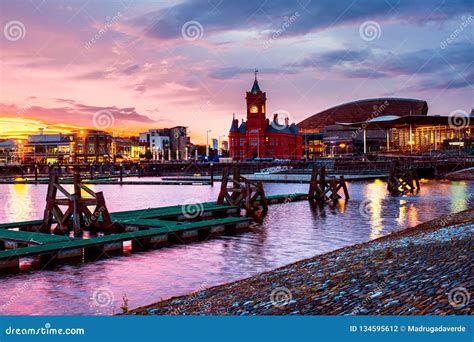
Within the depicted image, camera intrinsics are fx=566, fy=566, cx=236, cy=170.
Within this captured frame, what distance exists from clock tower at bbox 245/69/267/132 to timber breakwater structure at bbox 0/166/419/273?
405 ft

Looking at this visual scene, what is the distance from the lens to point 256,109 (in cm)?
16875

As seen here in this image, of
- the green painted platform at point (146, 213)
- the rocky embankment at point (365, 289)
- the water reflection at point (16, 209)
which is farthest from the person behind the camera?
the water reflection at point (16, 209)

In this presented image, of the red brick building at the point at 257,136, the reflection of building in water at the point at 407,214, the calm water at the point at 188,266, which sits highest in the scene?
the red brick building at the point at 257,136

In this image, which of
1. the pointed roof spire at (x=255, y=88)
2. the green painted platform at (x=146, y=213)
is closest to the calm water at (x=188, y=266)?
the green painted platform at (x=146, y=213)

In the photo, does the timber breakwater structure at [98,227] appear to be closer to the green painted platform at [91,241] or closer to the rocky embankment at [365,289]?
the green painted platform at [91,241]

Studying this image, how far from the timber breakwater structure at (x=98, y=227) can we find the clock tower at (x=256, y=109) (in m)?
124

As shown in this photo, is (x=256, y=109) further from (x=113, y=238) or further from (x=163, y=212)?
(x=113, y=238)

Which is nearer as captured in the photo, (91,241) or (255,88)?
(91,241)

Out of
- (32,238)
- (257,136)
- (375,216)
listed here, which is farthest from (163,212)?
(257,136)

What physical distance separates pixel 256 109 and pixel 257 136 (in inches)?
363

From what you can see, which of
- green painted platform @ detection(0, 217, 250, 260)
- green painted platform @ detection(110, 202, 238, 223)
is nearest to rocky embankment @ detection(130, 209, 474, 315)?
green painted platform @ detection(0, 217, 250, 260)

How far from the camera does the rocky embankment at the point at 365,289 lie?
9516 mm

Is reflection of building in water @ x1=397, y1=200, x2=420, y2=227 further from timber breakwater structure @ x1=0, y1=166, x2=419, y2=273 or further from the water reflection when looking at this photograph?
the water reflection

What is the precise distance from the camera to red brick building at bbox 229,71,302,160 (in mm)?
166375
